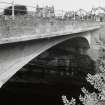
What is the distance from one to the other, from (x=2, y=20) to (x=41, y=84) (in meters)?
15.6

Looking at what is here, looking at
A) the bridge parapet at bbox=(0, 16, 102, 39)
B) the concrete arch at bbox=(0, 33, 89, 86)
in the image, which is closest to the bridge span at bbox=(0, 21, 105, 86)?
the concrete arch at bbox=(0, 33, 89, 86)

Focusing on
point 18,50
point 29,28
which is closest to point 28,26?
point 29,28

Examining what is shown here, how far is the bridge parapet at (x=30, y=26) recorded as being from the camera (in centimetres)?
912

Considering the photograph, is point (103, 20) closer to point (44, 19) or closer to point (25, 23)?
point (44, 19)

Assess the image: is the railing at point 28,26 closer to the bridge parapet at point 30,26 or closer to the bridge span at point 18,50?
the bridge parapet at point 30,26

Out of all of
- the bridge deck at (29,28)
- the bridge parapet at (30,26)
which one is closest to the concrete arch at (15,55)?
the bridge deck at (29,28)

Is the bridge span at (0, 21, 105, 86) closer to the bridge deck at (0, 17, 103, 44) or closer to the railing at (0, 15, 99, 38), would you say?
the bridge deck at (0, 17, 103, 44)

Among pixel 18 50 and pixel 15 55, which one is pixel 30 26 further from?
pixel 15 55

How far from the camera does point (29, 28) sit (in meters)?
10.9

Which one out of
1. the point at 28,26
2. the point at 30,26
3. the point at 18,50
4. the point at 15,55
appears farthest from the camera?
the point at 30,26

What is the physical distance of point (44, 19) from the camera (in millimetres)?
12500

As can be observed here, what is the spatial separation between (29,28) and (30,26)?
14 cm

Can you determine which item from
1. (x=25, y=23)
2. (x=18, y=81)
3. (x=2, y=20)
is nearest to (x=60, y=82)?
(x=18, y=81)

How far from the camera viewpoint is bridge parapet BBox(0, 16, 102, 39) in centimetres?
912
